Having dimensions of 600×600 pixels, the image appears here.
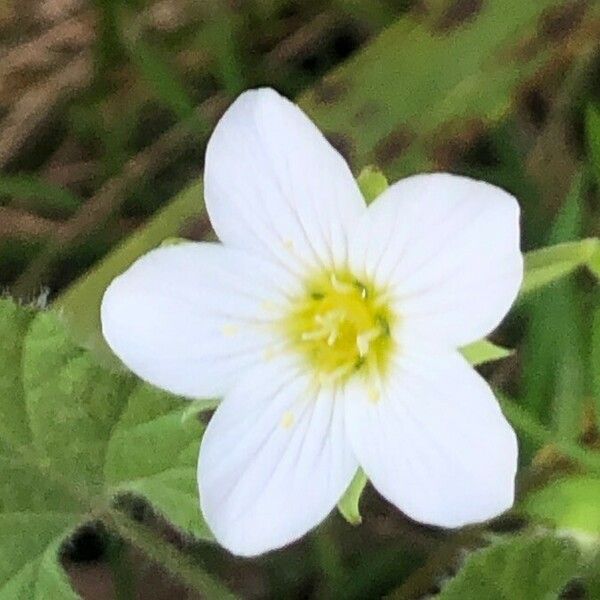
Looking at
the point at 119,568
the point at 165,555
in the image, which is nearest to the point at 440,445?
the point at 165,555

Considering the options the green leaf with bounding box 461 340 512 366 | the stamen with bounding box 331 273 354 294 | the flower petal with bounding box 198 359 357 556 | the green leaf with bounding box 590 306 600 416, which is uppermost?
the stamen with bounding box 331 273 354 294

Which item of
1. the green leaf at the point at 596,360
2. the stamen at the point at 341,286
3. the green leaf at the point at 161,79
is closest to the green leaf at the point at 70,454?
the stamen at the point at 341,286

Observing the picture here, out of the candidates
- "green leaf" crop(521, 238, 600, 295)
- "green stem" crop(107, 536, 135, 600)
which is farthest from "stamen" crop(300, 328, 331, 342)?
"green stem" crop(107, 536, 135, 600)

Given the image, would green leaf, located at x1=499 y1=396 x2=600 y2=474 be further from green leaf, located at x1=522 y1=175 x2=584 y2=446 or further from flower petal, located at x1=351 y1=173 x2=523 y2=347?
flower petal, located at x1=351 y1=173 x2=523 y2=347

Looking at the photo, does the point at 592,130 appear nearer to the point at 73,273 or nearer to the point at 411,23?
the point at 411,23

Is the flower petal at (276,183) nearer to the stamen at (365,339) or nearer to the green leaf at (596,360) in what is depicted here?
the stamen at (365,339)

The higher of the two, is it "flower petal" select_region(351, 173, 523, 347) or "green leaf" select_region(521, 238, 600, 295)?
"flower petal" select_region(351, 173, 523, 347)

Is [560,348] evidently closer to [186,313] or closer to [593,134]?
[593,134]
